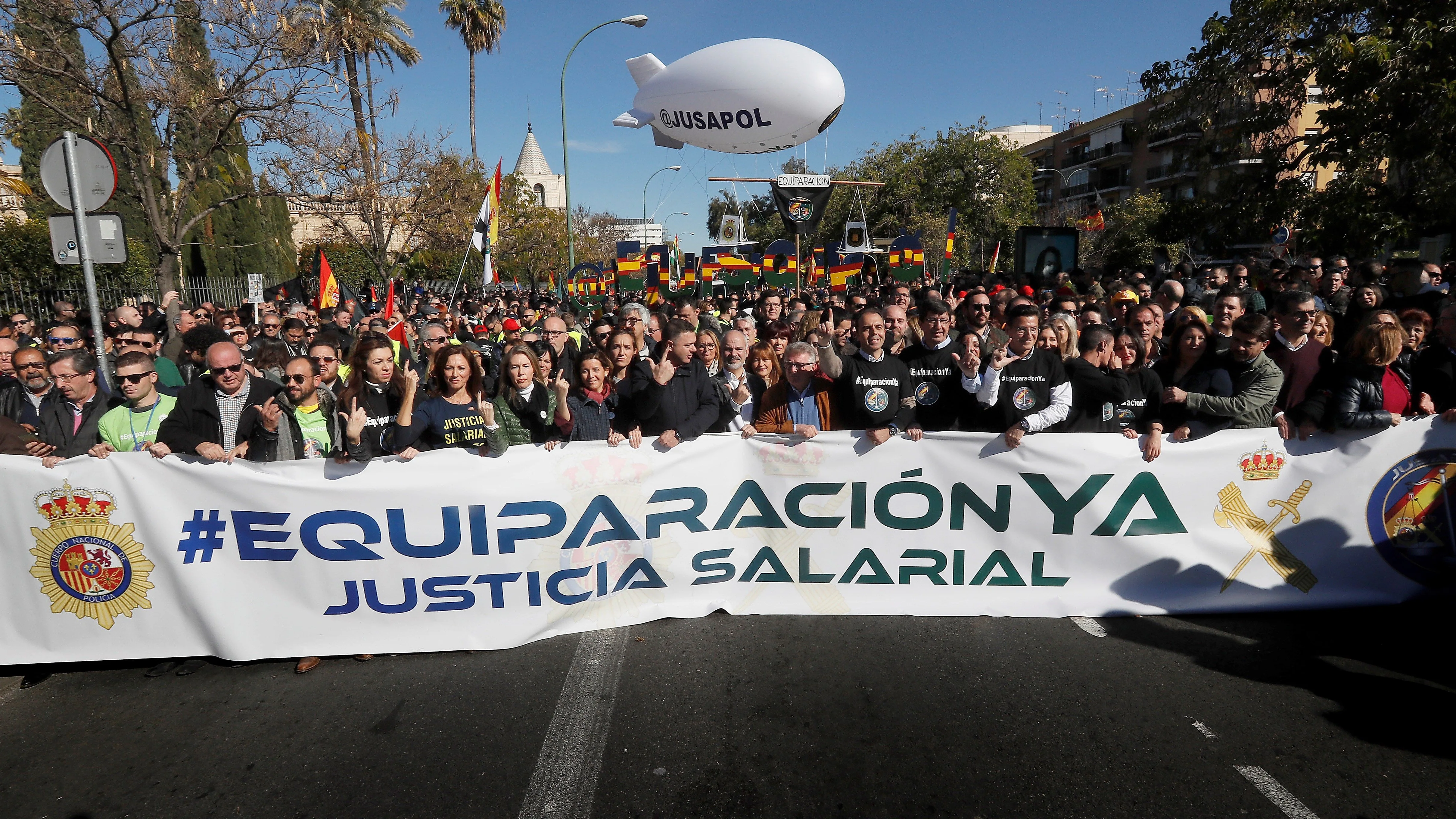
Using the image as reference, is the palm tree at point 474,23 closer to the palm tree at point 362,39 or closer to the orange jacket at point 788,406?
the palm tree at point 362,39

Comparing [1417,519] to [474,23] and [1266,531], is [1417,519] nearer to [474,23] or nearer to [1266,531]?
[1266,531]

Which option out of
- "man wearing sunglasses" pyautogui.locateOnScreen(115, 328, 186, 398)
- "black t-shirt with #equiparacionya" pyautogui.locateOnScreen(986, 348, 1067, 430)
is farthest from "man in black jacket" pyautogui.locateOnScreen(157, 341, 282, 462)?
"black t-shirt with #equiparacionya" pyautogui.locateOnScreen(986, 348, 1067, 430)

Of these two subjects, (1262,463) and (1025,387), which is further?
(1025,387)

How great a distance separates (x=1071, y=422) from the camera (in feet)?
14.2

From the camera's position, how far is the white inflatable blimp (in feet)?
39.2

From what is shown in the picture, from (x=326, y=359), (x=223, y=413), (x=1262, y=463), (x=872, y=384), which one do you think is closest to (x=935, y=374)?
(x=872, y=384)

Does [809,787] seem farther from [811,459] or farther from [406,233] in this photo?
[406,233]

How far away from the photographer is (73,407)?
4.31m

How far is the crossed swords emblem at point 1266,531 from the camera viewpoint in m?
4.11

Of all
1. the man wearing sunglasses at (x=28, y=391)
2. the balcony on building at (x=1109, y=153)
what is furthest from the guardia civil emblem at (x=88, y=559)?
the balcony on building at (x=1109, y=153)

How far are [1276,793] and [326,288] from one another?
11.4m

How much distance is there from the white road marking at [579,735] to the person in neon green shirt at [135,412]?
2.46 meters

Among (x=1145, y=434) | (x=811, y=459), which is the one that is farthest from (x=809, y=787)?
(x=1145, y=434)

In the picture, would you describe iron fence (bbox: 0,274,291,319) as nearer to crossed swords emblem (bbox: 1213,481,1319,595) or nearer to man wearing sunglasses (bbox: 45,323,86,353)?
man wearing sunglasses (bbox: 45,323,86,353)
